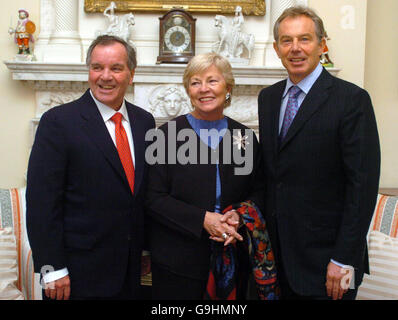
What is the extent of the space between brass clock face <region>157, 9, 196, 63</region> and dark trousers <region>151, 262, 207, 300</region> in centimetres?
242

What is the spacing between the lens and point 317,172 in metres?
1.58

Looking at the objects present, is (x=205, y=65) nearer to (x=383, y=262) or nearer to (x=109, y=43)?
(x=109, y=43)

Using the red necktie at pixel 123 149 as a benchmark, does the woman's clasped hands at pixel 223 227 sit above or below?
below

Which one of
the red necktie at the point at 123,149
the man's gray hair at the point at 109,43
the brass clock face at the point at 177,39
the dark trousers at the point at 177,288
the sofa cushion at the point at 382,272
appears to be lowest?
the sofa cushion at the point at 382,272

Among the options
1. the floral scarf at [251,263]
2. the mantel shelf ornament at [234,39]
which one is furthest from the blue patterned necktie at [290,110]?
the mantel shelf ornament at [234,39]

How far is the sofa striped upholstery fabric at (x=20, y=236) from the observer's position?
2314 millimetres

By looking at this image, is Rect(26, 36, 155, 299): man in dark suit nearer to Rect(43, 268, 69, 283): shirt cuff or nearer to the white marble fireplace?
Rect(43, 268, 69, 283): shirt cuff

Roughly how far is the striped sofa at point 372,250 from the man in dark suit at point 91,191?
2.46 ft

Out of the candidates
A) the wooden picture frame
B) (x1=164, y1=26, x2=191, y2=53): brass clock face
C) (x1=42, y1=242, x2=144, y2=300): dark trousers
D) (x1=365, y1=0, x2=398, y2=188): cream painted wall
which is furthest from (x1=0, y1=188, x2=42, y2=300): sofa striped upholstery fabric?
(x1=365, y1=0, x2=398, y2=188): cream painted wall

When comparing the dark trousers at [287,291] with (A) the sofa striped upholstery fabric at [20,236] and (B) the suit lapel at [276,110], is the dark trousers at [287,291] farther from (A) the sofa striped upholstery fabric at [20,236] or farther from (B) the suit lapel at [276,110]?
(A) the sofa striped upholstery fabric at [20,236]

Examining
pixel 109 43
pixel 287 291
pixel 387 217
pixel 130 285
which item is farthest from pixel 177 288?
pixel 387 217

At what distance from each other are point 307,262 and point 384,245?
35.5 inches

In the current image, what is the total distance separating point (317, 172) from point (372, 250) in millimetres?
991

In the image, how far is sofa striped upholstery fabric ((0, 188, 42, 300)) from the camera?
2.31 m
